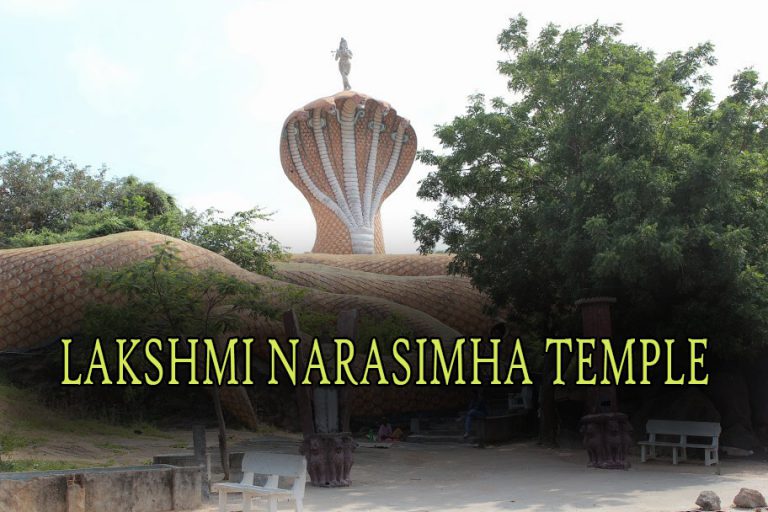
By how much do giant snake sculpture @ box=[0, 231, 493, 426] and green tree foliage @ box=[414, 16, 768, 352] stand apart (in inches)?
133

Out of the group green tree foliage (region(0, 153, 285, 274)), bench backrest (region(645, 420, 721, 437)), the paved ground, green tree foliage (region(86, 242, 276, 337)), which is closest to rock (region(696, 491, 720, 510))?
the paved ground

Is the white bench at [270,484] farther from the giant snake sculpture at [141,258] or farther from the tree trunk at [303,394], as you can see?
the giant snake sculpture at [141,258]

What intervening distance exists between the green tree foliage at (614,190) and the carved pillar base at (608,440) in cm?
166

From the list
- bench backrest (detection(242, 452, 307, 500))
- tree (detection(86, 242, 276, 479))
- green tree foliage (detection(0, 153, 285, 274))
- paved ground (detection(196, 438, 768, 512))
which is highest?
green tree foliage (detection(0, 153, 285, 274))

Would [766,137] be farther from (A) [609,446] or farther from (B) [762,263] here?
(A) [609,446]

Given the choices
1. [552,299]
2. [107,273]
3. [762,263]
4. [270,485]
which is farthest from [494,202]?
[270,485]

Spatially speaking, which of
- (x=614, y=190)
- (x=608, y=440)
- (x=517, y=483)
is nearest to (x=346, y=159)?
(x=614, y=190)

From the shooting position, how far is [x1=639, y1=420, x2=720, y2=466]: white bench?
1135cm

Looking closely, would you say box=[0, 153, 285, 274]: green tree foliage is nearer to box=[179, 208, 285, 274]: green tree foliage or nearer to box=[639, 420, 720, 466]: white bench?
box=[179, 208, 285, 274]: green tree foliage

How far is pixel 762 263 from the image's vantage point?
11.3 m

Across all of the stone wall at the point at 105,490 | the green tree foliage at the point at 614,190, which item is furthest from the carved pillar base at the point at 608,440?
the stone wall at the point at 105,490

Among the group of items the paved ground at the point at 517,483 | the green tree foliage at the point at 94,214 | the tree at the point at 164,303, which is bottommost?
the paved ground at the point at 517,483

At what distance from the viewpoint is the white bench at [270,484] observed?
7.21 meters

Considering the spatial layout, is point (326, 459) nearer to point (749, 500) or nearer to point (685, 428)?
point (749, 500)
